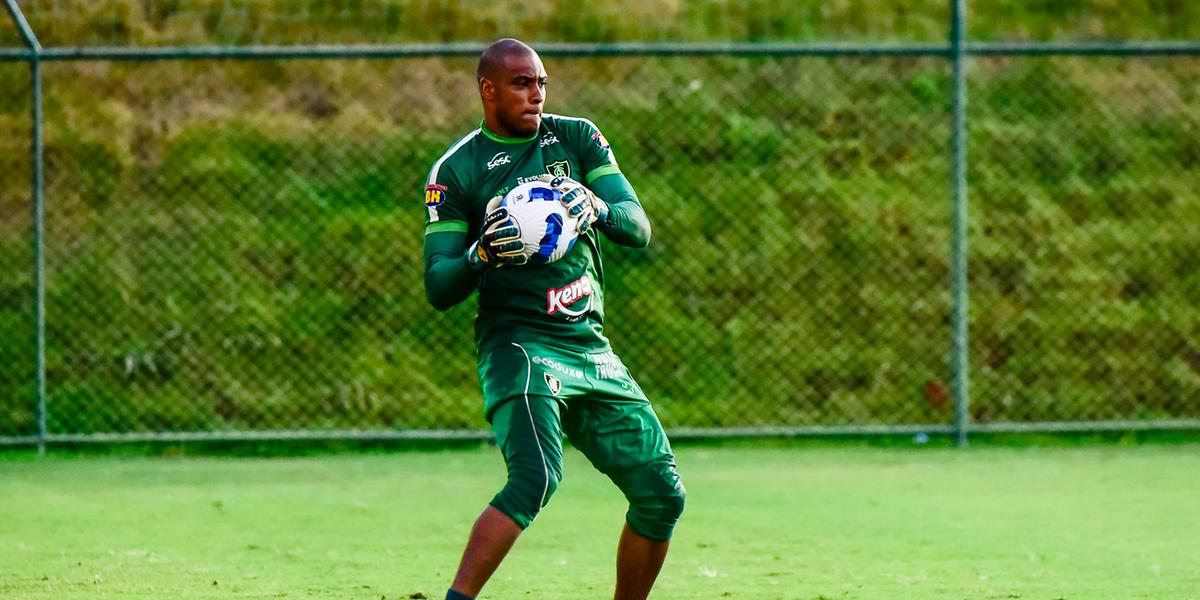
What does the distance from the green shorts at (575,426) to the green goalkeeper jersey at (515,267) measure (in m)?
0.06

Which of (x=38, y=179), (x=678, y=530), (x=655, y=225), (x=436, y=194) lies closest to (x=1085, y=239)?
(x=655, y=225)

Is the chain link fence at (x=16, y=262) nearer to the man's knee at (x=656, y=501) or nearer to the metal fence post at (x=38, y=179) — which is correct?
the metal fence post at (x=38, y=179)

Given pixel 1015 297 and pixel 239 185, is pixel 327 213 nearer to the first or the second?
pixel 239 185

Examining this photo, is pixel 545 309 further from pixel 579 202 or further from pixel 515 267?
pixel 579 202

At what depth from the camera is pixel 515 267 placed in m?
4.52

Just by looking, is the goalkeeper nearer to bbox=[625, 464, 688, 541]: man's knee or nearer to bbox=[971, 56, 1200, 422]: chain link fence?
bbox=[625, 464, 688, 541]: man's knee

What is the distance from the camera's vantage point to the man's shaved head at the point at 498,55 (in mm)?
4535

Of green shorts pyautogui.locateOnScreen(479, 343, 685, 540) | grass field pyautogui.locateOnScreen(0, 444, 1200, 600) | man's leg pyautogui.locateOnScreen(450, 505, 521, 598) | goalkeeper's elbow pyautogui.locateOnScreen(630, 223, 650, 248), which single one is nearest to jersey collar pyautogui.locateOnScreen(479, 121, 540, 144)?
goalkeeper's elbow pyautogui.locateOnScreen(630, 223, 650, 248)

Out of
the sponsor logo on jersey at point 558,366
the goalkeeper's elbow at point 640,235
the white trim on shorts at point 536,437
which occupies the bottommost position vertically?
the white trim on shorts at point 536,437

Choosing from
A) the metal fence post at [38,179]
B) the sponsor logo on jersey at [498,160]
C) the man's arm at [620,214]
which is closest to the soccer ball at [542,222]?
the man's arm at [620,214]

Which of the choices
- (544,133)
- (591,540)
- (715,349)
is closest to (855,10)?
(715,349)

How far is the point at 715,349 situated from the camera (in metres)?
11.7

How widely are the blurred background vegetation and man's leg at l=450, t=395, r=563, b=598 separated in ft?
21.9

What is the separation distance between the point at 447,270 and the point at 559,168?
1.62 feet
